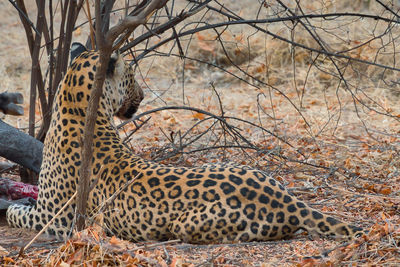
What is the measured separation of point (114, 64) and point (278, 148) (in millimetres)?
2383

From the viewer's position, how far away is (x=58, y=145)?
4.79m

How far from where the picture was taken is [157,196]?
4.18 m

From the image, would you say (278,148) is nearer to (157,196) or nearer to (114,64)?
(114,64)

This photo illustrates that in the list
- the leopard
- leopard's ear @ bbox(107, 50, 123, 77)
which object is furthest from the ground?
leopard's ear @ bbox(107, 50, 123, 77)

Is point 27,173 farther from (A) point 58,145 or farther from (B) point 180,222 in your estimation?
(B) point 180,222

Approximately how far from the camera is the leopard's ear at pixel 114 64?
4963 millimetres

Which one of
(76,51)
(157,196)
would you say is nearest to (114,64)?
(76,51)

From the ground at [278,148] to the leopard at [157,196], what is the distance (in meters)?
0.13

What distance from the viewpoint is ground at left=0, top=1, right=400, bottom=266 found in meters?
3.47

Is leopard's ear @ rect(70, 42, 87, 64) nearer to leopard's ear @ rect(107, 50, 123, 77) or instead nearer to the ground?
leopard's ear @ rect(107, 50, 123, 77)

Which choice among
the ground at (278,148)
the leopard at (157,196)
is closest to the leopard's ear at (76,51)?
the leopard at (157,196)

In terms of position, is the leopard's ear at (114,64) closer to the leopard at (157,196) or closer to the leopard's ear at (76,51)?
the leopard at (157,196)

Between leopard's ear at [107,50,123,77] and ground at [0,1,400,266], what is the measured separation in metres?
1.42

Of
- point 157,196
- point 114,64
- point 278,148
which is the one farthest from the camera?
point 278,148
